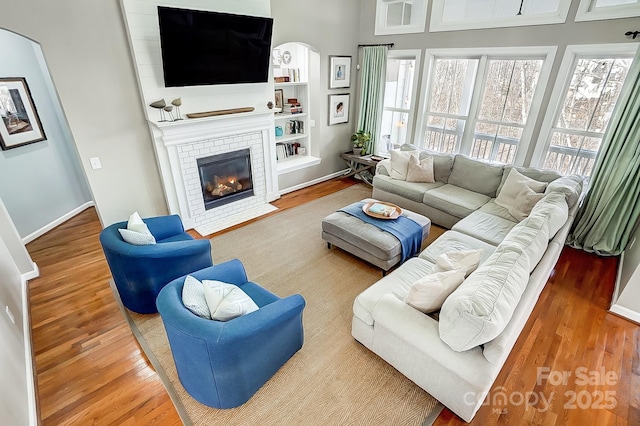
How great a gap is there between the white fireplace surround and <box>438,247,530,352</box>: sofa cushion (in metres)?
3.22

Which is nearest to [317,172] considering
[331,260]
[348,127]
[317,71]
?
[348,127]

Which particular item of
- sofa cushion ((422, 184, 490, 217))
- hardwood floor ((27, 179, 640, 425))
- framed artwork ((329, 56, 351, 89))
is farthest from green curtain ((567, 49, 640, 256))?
framed artwork ((329, 56, 351, 89))

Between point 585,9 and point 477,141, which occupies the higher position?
point 585,9

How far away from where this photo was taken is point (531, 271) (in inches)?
81.2

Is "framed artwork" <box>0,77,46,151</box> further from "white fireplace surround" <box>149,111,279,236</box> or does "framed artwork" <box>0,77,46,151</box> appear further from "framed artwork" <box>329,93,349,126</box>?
"framed artwork" <box>329,93,349,126</box>

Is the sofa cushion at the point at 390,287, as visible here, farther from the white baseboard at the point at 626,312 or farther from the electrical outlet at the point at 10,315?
the electrical outlet at the point at 10,315

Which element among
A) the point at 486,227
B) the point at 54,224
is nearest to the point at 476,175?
the point at 486,227

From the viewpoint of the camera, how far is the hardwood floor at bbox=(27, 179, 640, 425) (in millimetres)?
1937

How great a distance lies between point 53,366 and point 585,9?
5.94 metres

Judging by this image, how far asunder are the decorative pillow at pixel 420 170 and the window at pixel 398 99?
0.96 meters

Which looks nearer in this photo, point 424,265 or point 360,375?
point 360,375

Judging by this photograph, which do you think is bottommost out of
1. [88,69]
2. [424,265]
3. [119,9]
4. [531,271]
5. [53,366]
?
[53,366]

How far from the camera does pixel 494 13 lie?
12.6ft

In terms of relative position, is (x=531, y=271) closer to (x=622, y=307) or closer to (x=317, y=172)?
(x=622, y=307)
